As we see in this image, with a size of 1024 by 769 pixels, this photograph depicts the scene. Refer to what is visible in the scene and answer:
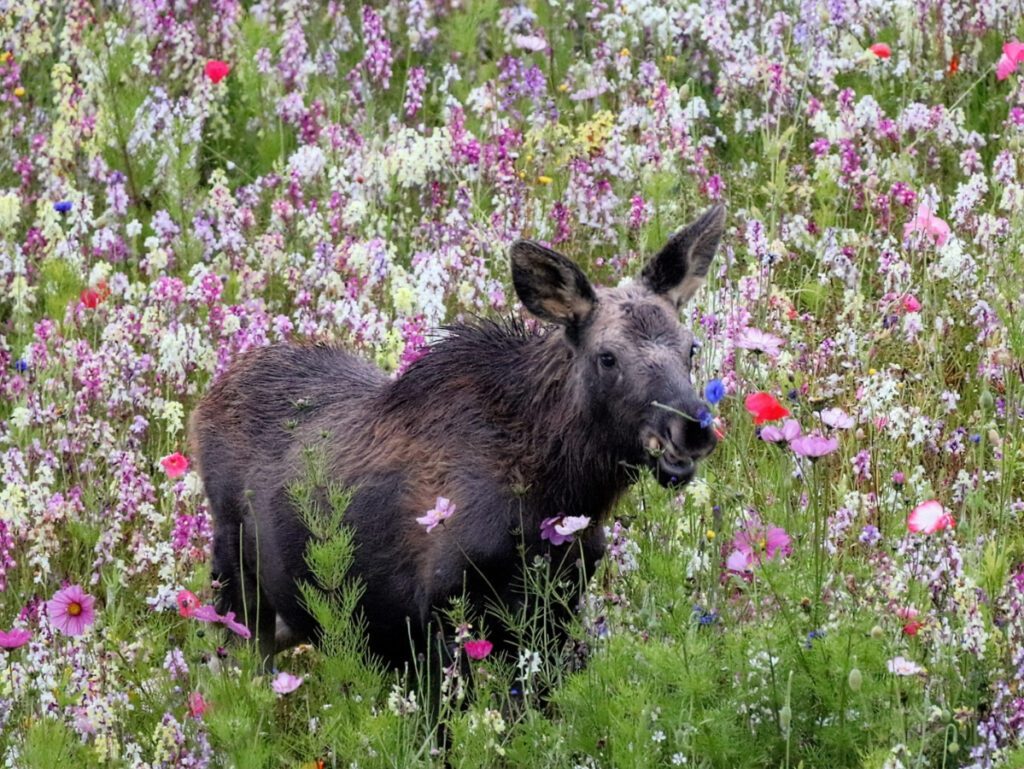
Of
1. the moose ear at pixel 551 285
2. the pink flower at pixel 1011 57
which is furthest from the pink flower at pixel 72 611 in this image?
the pink flower at pixel 1011 57

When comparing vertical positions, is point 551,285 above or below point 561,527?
above

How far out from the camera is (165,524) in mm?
7359

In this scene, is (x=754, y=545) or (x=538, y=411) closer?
(x=754, y=545)

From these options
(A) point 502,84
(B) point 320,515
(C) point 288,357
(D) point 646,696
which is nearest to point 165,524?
(C) point 288,357

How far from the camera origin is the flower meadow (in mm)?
4844

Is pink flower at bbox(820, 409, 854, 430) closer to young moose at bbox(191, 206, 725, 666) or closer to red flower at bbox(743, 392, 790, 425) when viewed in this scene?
red flower at bbox(743, 392, 790, 425)

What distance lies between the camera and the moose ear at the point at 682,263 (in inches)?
238

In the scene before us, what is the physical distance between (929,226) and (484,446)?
7.91 feet

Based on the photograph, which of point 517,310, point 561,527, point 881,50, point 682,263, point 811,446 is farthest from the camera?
point 881,50

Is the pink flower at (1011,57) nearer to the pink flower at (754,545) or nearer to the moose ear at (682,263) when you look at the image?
the moose ear at (682,263)

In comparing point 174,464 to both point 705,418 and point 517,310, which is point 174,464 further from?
point 705,418

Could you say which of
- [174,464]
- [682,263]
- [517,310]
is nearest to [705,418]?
[682,263]

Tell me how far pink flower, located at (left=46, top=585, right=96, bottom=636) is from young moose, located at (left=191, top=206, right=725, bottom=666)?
50cm

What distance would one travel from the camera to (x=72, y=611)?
551cm
